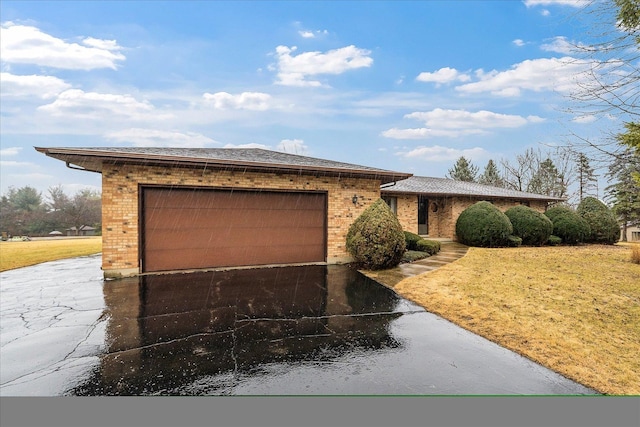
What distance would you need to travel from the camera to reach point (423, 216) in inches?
627

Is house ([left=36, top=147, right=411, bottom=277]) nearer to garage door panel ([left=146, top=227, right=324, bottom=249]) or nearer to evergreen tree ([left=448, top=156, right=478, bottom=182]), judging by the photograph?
garage door panel ([left=146, top=227, right=324, bottom=249])

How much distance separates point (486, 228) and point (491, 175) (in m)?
26.4

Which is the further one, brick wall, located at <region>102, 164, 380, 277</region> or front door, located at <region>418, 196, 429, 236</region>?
front door, located at <region>418, 196, 429, 236</region>

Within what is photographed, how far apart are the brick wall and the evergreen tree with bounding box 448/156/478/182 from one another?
3062cm

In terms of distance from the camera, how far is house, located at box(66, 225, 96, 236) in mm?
32062

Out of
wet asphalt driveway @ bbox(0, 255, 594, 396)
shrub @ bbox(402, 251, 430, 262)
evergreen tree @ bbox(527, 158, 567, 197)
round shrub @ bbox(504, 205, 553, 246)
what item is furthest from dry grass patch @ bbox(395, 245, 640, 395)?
evergreen tree @ bbox(527, 158, 567, 197)

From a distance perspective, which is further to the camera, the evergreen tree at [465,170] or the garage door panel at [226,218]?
the evergreen tree at [465,170]

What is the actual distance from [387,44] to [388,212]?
15.9 ft

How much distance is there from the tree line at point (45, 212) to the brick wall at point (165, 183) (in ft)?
108

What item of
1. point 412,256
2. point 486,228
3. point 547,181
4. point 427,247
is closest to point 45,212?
point 412,256

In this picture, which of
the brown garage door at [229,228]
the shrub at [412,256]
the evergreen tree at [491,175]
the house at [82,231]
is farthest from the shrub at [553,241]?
the house at [82,231]

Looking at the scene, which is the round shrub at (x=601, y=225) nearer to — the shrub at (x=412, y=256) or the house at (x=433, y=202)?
the house at (x=433, y=202)

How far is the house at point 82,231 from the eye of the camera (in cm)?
3206

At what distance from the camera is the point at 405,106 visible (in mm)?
17531
